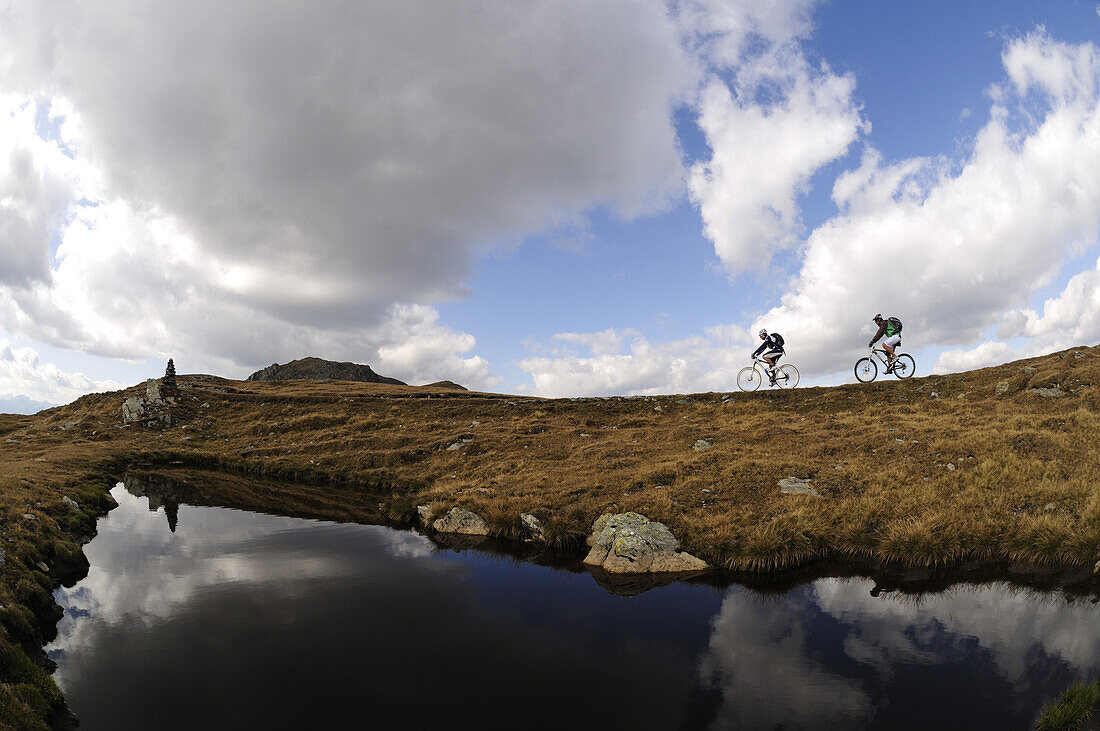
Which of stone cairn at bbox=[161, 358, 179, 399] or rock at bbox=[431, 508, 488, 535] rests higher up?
stone cairn at bbox=[161, 358, 179, 399]

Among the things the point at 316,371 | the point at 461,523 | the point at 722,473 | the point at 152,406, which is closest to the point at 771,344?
the point at 722,473

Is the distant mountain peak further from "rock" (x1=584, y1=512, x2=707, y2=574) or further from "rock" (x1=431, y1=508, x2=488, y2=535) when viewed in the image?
"rock" (x1=584, y1=512, x2=707, y2=574)

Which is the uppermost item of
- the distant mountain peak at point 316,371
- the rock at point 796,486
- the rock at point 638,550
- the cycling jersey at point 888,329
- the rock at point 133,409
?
the distant mountain peak at point 316,371

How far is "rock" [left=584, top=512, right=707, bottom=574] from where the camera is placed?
58.3 ft

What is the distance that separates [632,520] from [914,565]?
9.60 meters

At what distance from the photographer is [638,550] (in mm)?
18016

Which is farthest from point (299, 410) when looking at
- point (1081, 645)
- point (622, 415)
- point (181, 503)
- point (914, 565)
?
point (1081, 645)

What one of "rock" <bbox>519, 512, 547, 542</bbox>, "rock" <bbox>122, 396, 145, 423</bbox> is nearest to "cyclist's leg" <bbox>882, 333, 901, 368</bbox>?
"rock" <bbox>519, 512, 547, 542</bbox>

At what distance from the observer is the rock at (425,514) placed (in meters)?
25.1

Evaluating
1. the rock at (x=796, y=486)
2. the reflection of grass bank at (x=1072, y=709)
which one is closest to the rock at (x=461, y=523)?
the rock at (x=796, y=486)

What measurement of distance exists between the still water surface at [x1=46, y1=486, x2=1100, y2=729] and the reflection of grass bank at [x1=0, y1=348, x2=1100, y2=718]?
2.02 metres

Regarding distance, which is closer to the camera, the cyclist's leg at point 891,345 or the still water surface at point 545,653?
the still water surface at point 545,653

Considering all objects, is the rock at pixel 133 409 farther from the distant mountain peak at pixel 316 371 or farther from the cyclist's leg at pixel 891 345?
the distant mountain peak at pixel 316 371

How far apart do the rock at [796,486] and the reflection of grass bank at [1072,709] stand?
11049mm
